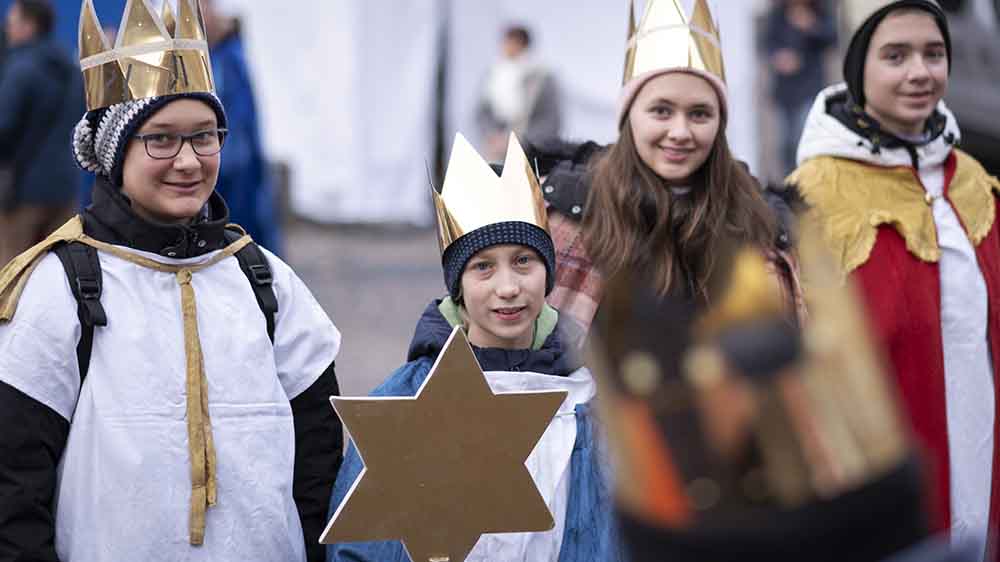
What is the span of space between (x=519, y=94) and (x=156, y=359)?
916 centimetres

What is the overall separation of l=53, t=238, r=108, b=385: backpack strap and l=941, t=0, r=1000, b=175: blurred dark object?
398 inches

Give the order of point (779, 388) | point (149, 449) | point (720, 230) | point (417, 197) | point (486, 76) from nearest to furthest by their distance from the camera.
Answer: point (779, 388) < point (149, 449) < point (720, 230) < point (486, 76) < point (417, 197)

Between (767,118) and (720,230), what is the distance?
8.90m

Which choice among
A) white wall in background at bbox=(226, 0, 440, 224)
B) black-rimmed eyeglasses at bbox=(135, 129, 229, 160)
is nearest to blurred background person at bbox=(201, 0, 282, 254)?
black-rimmed eyeglasses at bbox=(135, 129, 229, 160)

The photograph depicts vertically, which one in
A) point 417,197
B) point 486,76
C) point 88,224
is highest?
point 88,224

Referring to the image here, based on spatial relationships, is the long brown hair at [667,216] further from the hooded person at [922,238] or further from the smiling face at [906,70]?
the smiling face at [906,70]

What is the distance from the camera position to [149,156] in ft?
10.7

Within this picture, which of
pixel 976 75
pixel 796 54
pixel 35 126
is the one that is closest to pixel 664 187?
pixel 35 126

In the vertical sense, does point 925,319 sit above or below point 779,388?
below

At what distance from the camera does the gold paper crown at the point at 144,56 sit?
332 centimetres

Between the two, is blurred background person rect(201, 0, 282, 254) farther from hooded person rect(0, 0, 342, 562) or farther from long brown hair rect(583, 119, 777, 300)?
hooded person rect(0, 0, 342, 562)

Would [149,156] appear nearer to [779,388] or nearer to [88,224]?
[88,224]

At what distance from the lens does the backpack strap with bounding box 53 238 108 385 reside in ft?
10.3

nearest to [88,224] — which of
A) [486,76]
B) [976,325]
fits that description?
[976,325]
